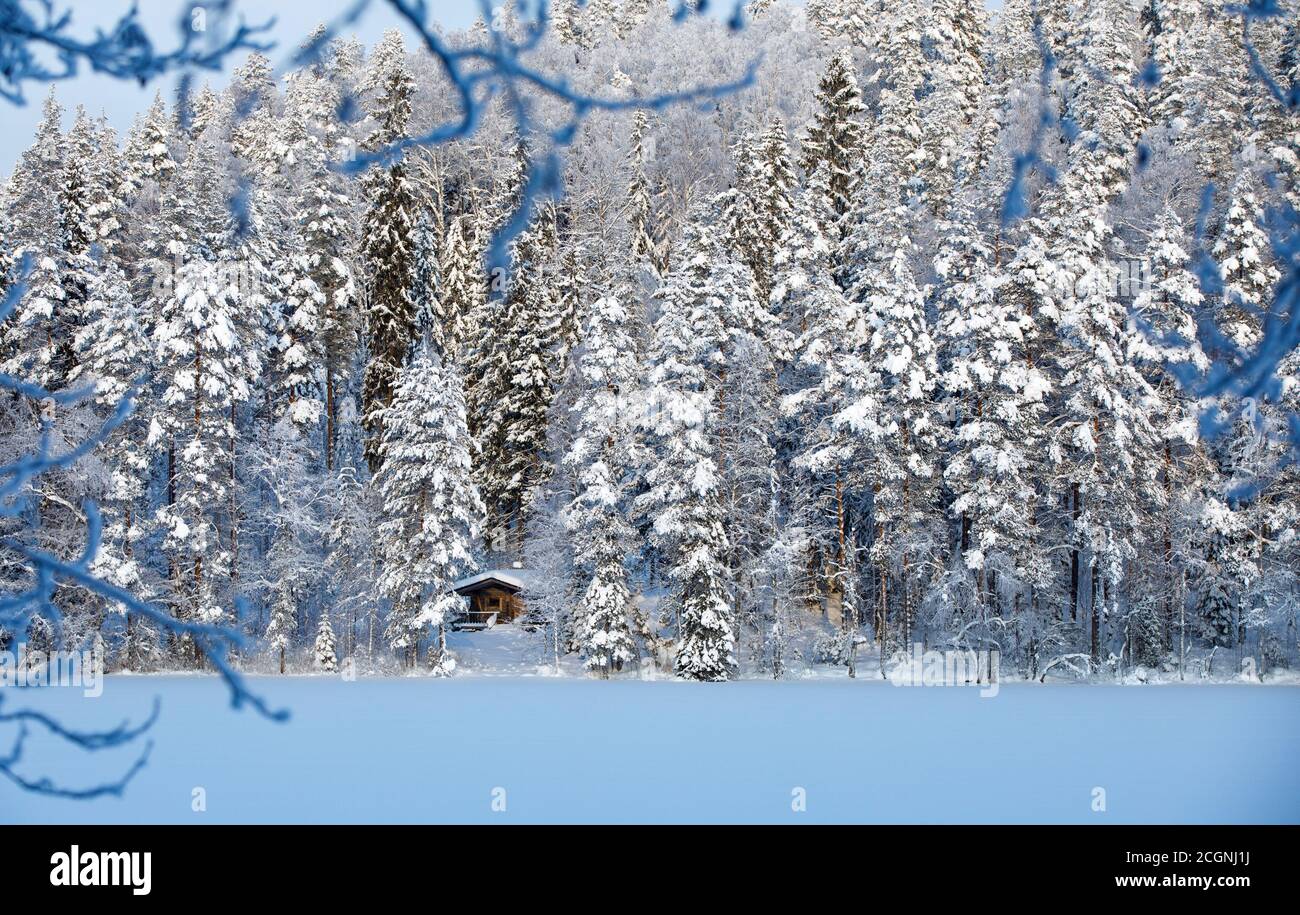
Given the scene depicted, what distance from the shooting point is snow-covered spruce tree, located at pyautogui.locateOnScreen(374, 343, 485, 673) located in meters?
36.0

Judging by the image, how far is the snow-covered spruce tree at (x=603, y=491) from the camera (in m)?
35.2

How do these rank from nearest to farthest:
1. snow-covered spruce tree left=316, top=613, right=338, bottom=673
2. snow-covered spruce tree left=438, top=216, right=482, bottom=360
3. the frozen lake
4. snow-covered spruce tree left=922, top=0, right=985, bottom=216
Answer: the frozen lake, snow-covered spruce tree left=316, top=613, right=338, bottom=673, snow-covered spruce tree left=922, top=0, right=985, bottom=216, snow-covered spruce tree left=438, top=216, right=482, bottom=360

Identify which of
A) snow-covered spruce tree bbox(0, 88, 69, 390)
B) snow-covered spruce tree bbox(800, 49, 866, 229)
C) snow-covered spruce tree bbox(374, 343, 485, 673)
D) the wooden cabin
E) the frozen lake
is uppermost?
snow-covered spruce tree bbox(800, 49, 866, 229)

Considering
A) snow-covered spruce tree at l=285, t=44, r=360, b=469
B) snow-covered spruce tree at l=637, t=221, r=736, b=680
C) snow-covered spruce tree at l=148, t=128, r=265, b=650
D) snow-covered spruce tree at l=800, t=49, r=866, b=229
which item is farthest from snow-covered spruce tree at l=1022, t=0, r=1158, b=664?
snow-covered spruce tree at l=148, t=128, r=265, b=650

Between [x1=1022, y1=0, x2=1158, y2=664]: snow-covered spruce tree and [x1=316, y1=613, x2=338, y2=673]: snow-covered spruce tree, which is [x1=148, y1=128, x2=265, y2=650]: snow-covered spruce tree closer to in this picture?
[x1=316, y1=613, x2=338, y2=673]: snow-covered spruce tree

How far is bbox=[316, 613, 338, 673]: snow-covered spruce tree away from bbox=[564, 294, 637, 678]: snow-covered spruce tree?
8036 mm

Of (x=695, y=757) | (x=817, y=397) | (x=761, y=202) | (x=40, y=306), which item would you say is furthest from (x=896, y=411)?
(x=40, y=306)

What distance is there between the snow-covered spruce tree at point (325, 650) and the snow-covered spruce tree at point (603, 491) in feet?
26.4

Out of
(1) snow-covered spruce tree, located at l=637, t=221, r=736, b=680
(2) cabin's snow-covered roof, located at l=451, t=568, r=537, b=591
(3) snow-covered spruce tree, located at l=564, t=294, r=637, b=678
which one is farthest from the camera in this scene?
(2) cabin's snow-covered roof, located at l=451, t=568, r=537, b=591

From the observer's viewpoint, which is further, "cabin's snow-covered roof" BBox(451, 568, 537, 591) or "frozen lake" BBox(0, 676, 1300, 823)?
"cabin's snow-covered roof" BBox(451, 568, 537, 591)

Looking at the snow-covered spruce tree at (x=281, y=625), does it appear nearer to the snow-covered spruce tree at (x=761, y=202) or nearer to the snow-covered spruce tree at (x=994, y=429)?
the snow-covered spruce tree at (x=761, y=202)

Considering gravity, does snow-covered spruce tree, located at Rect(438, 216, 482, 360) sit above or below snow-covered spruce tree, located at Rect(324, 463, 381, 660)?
above

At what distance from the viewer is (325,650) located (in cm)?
3644
